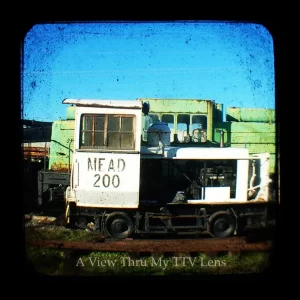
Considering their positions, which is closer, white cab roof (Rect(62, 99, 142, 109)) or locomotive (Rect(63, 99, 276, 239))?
white cab roof (Rect(62, 99, 142, 109))

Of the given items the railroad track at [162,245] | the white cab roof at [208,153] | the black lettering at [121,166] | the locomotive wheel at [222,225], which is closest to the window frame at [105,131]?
the black lettering at [121,166]

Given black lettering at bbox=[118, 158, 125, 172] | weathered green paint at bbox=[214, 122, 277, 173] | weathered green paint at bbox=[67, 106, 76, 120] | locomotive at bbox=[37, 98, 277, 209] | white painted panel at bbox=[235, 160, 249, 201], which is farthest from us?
white painted panel at bbox=[235, 160, 249, 201]

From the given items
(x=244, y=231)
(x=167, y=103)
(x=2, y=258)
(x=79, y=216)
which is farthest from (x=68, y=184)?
(x=244, y=231)

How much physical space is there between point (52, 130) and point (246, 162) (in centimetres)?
148

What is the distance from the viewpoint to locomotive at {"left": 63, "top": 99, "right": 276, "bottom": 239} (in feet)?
7.06

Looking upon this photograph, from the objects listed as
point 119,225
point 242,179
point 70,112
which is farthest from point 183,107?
point 119,225

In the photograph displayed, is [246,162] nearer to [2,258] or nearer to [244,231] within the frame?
[244,231]

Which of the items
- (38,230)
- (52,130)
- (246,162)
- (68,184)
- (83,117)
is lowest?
(38,230)

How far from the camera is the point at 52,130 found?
1.74 m

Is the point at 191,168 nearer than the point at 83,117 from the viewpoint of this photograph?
No

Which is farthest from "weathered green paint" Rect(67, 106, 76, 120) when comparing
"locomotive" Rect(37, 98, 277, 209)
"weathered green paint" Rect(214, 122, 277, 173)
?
"weathered green paint" Rect(214, 122, 277, 173)

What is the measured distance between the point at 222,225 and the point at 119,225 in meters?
0.73

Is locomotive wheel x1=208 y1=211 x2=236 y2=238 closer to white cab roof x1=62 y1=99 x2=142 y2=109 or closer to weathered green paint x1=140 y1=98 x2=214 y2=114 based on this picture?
weathered green paint x1=140 y1=98 x2=214 y2=114

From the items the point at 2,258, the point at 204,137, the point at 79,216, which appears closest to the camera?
the point at 2,258
